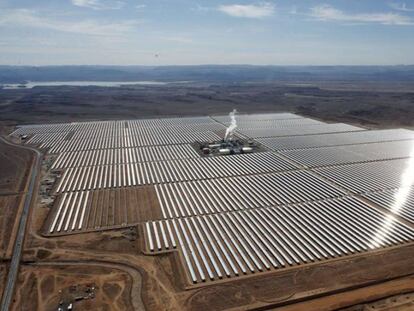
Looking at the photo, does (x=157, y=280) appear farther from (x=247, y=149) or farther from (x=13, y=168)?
(x=13, y=168)

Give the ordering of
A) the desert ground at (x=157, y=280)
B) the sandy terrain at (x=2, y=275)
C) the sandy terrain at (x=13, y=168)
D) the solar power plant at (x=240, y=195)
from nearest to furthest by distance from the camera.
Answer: the desert ground at (x=157, y=280) → the sandy terrain at (x=2, y=275) → the solar power plant at (x=240, y=195) → the sandy terrain at (x=13, y=168)

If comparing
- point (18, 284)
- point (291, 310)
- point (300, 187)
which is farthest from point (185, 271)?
point (300, 187)

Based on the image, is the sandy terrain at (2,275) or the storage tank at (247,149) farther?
the storage tank at (247,149)

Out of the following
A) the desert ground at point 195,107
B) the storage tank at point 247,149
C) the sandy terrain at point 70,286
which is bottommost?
the sandy terrain at point 70,286

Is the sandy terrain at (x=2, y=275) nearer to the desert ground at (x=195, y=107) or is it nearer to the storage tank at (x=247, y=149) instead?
the storage tank at (x=247, y=149)

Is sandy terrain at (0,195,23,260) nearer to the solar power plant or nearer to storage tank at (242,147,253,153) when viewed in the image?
the solar power plant

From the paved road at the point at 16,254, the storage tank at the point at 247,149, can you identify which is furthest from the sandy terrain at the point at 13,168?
the storage tank at the point at 247,149

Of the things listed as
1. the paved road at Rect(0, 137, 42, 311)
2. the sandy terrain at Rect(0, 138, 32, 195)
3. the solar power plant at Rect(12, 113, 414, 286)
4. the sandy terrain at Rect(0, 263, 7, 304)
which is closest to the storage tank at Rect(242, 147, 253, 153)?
the solar power plant at Rect(12, 113, 414, 286)

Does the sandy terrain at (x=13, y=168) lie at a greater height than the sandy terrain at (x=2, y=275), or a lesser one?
greater

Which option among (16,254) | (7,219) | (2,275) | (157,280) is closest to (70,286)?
(2,275)
